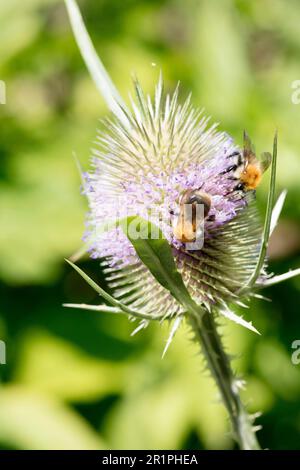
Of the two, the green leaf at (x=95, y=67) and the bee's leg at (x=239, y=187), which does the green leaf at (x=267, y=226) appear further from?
the green leaf at (x=95, y=67)

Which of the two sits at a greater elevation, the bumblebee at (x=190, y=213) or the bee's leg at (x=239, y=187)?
the bee's leg at (x=239, y=187)

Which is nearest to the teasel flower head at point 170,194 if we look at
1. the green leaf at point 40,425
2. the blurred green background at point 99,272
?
the blurred green background at point 99,272

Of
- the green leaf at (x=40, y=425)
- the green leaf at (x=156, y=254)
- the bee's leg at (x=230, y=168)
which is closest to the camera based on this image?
the green leaf at (x=156, y=254)

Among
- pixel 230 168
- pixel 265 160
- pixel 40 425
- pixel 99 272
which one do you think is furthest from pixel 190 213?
pixel 99 272

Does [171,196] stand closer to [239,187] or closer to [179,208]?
[179,208]

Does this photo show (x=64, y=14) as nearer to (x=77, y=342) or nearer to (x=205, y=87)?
(x=205, y=87)

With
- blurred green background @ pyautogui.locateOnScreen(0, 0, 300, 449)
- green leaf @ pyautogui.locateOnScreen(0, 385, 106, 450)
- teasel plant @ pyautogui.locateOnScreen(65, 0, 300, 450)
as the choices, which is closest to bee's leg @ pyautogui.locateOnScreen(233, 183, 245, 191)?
teasel plant @ pyautogui.locateOnScreen(65, 0, 300, 450)

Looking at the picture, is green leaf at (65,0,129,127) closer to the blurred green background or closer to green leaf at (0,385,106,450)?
the blurred green background
